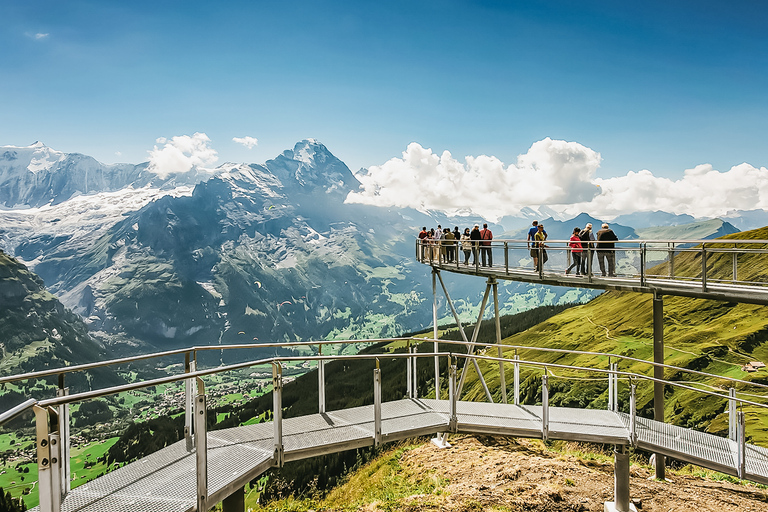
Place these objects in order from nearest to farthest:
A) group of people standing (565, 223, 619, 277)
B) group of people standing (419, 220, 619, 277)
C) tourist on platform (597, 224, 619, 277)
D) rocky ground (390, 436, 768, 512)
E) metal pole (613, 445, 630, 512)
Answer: metal pole (613, 445, 630, 512) < rocky ground (390, 436, 768, 512) < tourist on platform (597, 224, 619, 277) < group of people standing (565, 223, 619, 277) < group of people standing (419, 220, 619, 277)

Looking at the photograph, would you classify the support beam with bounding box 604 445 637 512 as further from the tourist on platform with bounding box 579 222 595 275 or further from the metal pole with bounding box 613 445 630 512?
the tourist on platform with bounding box 579 222 595 275

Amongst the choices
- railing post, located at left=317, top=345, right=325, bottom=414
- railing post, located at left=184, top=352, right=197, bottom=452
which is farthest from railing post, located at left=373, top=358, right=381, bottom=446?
railing post, located at left=184, top=352, right=197, bottom=452

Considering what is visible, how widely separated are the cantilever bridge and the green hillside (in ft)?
4.79

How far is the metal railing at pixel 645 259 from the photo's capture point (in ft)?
53.8

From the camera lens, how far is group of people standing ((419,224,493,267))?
23.9 metres

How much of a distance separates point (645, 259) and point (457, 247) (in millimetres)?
10177

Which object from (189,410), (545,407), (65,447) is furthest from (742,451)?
(65,447)

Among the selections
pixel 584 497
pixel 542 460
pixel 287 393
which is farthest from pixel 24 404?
pixel 542 460

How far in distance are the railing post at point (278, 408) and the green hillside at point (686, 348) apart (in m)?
7.06

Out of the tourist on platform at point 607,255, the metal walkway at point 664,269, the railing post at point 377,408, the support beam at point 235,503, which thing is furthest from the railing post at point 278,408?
the tourist on platform at point 607,255

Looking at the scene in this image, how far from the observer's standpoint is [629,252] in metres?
18.4

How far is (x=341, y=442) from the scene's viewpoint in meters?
9.34

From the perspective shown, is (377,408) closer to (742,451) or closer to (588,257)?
(742,451)

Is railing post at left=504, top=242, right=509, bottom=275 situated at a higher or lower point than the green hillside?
higher
